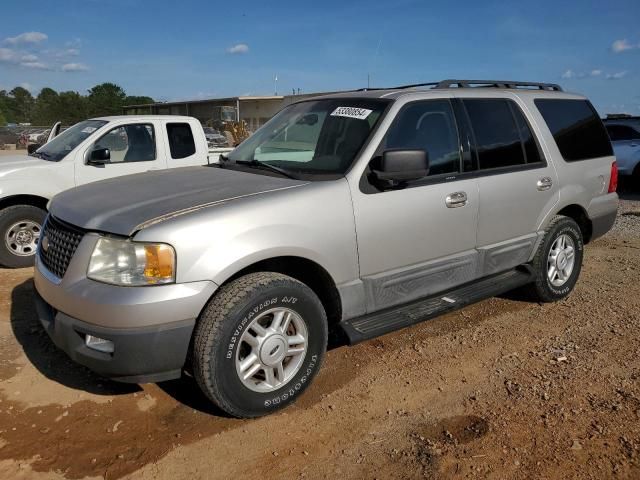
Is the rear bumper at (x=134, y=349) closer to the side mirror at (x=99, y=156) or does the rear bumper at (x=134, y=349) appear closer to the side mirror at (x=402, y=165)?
the side mirror at (x=402, y=165)

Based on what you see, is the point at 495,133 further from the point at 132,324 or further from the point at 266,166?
the point at 132,324

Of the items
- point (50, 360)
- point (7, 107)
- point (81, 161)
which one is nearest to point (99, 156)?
point (81, 161)

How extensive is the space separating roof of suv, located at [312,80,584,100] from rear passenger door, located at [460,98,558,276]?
0.58ft

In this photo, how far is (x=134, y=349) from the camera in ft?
8.84

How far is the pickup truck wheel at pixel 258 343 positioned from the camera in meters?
2.84

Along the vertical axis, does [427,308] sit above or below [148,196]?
below

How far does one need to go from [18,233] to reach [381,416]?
16.6 feet

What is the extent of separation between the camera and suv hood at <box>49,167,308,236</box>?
2859mm

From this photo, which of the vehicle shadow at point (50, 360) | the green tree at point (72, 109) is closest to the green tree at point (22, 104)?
the green tree at point (72, 109)

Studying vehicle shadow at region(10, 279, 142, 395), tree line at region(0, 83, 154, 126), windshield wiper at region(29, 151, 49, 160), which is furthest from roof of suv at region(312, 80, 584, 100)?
tree line at region(0, 83, 154, 126)

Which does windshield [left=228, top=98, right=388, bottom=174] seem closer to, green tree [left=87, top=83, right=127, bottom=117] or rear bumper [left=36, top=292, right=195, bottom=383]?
rear bumper [left=36, top=292, right=195, bottom=383]

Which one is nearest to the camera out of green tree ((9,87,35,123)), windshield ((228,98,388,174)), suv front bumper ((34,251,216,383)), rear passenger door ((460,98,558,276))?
suv front bumper ((34,251,216,383))

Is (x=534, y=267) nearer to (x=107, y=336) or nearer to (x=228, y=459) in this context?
(x=228, y=459)

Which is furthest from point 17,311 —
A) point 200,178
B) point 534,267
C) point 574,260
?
point 574,260
